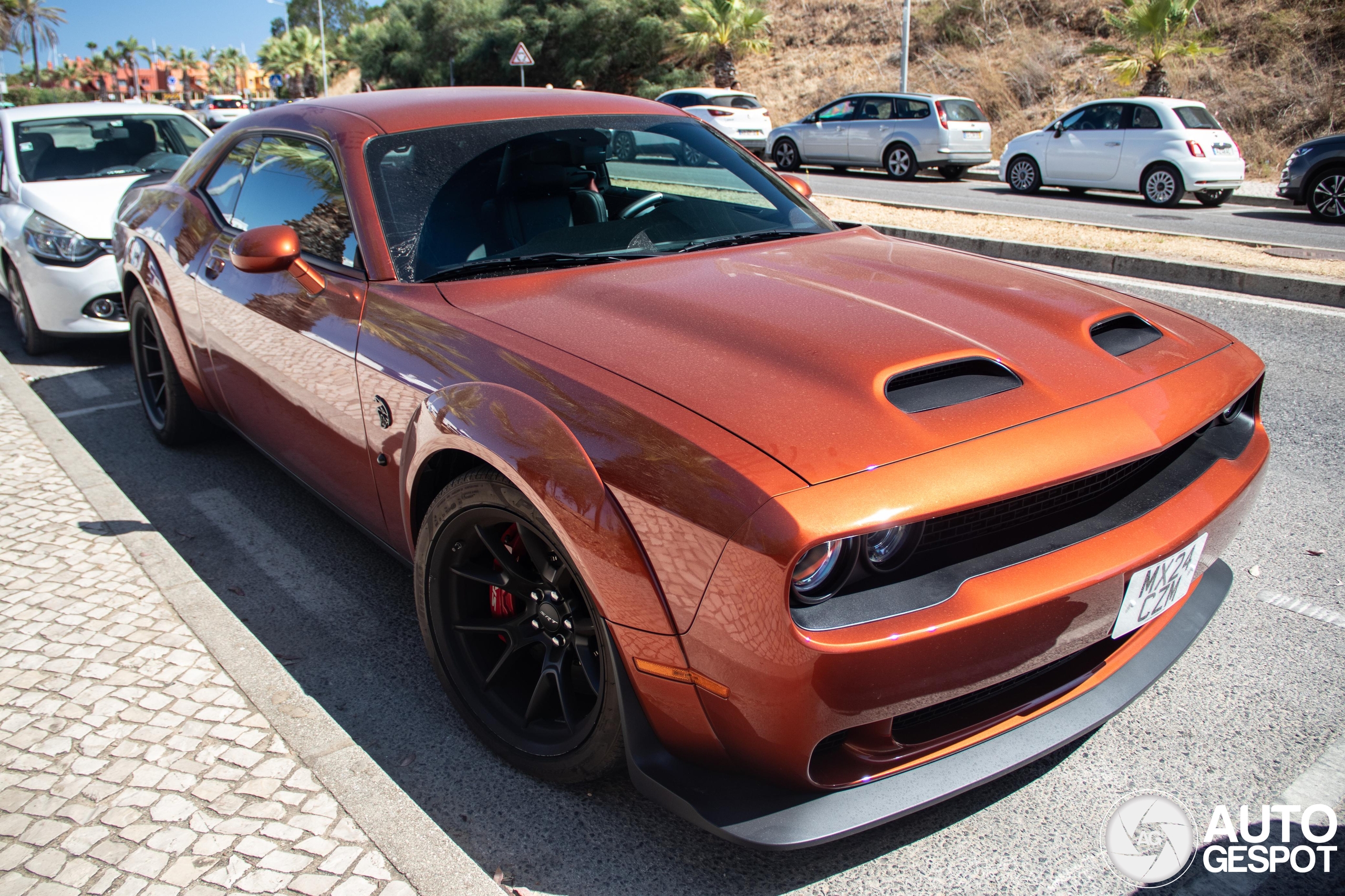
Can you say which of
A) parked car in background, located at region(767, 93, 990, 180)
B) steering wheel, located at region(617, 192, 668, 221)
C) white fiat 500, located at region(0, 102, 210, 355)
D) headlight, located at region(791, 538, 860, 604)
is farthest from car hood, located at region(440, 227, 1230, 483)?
parked car in background, located at region(767, 93, 990, 180)

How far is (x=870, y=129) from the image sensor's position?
743 inches

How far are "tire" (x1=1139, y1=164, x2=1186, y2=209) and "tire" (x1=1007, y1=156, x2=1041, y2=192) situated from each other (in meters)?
1.81

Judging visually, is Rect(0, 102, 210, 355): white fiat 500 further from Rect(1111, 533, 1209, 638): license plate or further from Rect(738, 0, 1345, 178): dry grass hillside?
Rect(738, 0, 1345, 178): dry grass hillside

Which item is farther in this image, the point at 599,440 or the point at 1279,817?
the point at 1279,817

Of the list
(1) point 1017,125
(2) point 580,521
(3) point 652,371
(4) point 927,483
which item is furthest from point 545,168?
(1) point 1017,125

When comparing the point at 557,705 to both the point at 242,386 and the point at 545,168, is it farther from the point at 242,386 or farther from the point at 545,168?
the point at 242,386

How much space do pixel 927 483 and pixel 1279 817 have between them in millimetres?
1294

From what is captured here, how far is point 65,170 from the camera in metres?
6.88

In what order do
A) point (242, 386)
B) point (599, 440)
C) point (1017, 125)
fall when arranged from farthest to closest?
point (1017, 125) < point (242, 386) < point (599, 440)

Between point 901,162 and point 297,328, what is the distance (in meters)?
17.3

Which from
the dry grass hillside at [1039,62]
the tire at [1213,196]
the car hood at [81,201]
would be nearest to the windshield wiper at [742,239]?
the car hood at [81,201]

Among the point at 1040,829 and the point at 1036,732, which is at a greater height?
the point at 1036,732

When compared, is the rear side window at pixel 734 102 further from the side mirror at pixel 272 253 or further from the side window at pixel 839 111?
the side mirror at pixel 272 253

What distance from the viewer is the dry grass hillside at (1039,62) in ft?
67.5
